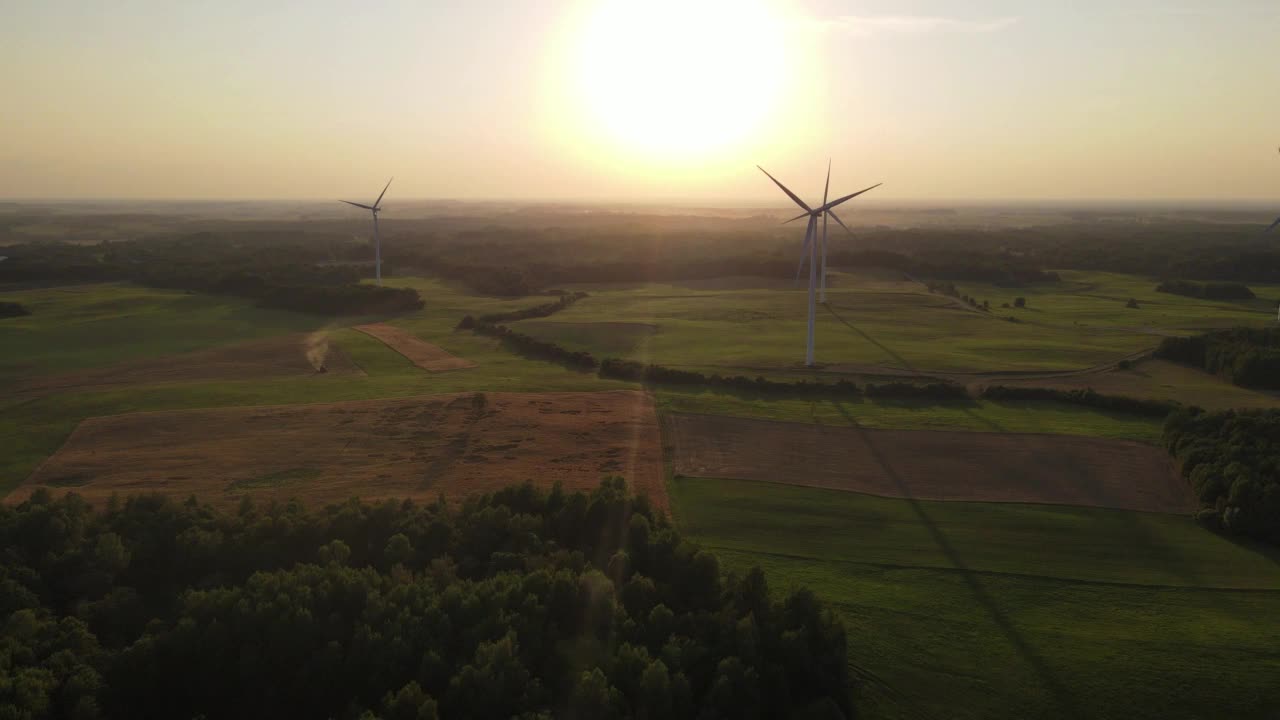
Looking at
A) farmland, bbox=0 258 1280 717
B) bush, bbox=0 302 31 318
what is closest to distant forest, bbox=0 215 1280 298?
bush, bbox=0 302 31 318

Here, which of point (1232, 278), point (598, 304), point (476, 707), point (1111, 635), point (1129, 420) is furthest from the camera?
point (1232, 278)

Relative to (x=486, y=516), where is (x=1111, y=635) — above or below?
below

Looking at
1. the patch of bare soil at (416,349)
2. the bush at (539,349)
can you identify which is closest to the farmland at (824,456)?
the patch of bare soil at (416,349)

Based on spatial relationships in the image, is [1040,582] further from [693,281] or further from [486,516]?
[693,281]

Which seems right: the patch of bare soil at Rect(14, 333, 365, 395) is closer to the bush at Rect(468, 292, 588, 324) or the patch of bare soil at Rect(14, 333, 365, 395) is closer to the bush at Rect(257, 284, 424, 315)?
the bush at Rect(468, 292, 588, 324)

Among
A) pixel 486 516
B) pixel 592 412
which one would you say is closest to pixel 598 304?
pixel 592 412

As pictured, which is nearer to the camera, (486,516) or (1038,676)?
(1038,676)

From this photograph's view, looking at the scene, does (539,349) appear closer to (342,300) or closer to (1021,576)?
(342,300)
